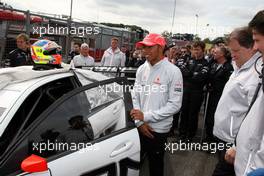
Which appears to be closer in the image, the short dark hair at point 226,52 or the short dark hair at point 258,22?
the short dark hair at point 258,22

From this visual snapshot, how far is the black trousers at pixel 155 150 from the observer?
10.1 feet

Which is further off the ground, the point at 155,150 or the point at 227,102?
the point at 227,102

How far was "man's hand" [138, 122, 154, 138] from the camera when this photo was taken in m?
3.03

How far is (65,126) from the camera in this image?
2271 mm

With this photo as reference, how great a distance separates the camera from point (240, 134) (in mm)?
1990

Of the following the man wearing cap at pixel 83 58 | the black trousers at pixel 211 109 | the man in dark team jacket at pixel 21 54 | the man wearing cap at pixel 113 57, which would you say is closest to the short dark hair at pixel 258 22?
the black trousers at pixel 211 109

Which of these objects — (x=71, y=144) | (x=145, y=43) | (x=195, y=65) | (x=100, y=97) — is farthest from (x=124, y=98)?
(x=195, y=65)

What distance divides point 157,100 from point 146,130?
0.31m

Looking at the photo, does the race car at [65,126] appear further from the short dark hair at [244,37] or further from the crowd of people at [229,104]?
the short dark hair at [244,37]

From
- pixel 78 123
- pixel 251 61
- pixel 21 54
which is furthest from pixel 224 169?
pixel 21 54

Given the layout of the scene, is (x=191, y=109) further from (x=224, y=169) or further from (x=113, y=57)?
(x=113, y=57)

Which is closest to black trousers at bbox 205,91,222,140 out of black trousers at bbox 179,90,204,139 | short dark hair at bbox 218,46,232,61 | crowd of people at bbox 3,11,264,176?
black trousers at bbox 179,90,204,139

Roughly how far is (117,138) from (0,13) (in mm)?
4598

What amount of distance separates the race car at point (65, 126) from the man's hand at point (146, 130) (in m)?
0.22
